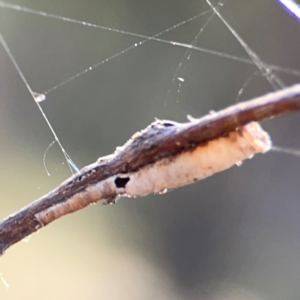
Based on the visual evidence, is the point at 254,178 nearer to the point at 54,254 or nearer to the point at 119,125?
the point at 119,125

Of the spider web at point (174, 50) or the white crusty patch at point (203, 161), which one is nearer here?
the white crusty patch at point (203, 161)

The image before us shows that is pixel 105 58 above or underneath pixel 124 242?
above

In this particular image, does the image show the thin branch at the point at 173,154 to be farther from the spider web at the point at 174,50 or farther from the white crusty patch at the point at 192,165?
the spider web at the point at 174,50

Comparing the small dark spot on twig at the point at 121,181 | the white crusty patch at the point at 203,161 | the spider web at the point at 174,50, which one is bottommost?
the white crusty patch at the point at 203,161

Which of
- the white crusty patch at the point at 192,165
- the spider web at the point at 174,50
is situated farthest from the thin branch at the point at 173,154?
the spider web at the point at 174,50

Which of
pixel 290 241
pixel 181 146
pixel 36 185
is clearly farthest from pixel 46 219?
pixel 290 241

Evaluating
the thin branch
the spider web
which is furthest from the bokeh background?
the thin branch

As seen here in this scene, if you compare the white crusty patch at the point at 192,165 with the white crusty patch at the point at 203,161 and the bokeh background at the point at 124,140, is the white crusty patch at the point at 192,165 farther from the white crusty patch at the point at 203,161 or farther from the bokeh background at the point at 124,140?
the bokeh background at the point at 124,140

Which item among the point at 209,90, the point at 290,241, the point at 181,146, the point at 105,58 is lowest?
Result: the point at 290,241

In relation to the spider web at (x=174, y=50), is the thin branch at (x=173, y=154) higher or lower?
lower
